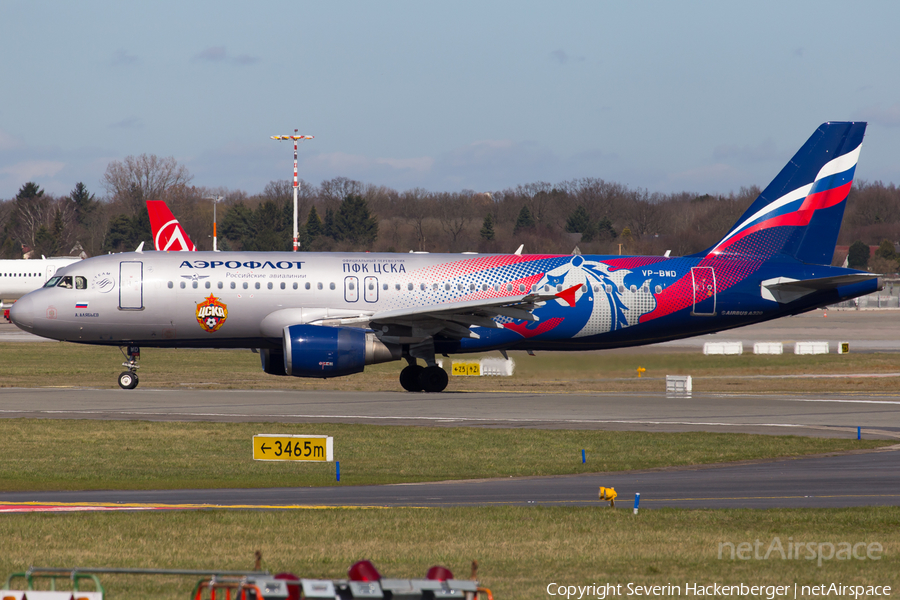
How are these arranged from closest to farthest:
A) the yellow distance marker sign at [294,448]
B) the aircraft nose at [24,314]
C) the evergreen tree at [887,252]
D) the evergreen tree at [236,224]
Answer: the yellow distance marker sign at [294,448], the aircraft nose at [24,314], the evergreen tree at [887,252], the evergreen tree at [236,224]

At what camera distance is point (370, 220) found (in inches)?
5507

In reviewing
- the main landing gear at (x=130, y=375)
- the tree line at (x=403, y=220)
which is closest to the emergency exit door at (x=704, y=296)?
the main landing gear at (x=130, y=375)

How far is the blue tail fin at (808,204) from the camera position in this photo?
34.9m

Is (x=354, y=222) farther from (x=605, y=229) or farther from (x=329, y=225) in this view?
(x=605, y=229)

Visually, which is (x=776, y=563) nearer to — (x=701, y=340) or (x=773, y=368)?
(x=773, y=368)

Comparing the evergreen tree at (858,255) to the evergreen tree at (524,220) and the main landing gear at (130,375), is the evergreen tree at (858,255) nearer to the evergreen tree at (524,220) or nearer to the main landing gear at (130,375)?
the evergreen tree at (524,220)

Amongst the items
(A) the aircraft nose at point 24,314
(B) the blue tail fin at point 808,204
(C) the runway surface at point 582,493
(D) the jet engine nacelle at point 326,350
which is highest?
(B) the blue tail fin at point 808,204

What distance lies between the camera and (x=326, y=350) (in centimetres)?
2991

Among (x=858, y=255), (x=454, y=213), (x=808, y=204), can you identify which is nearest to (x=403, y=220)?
(x=454, y=213)

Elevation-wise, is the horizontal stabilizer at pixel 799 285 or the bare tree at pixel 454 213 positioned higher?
the bare tree at pixel 454 213

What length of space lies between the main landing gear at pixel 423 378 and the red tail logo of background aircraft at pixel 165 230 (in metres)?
27.8

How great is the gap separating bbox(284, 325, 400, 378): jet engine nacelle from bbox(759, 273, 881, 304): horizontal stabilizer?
550 inches

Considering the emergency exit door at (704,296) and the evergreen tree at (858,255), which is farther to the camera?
the evergreen tree at (858,255)

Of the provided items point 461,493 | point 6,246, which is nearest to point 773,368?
point 461,493
